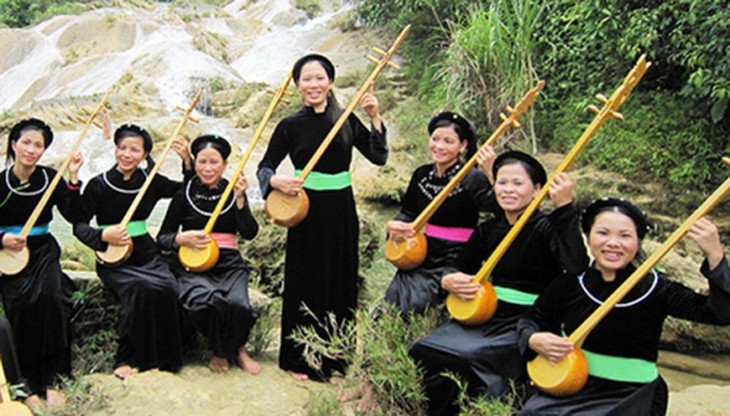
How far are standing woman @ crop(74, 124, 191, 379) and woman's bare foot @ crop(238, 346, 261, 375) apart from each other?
0.34m

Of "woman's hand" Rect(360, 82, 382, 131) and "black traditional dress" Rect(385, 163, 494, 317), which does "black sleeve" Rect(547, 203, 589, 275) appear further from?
"woman's hand" Rect(360, 82, 382, 131)

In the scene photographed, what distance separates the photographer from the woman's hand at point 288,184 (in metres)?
3.36

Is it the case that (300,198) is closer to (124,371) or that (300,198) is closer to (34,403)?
(124,371)

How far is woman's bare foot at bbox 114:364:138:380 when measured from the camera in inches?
133

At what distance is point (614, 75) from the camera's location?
303 inches

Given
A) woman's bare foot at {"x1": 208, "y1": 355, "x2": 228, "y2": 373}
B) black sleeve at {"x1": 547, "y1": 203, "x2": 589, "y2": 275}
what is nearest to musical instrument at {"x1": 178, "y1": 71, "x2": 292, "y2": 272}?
woman's bare foot at {"x1": 208, "y1": 355, "x2": 228, "y2": 373}

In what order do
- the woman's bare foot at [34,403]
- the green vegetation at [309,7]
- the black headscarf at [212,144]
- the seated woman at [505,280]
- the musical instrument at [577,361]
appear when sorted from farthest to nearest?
the green vegetation at [309,7] → the black headscarf at [212,144] → the woman's bare foot at [34,403] → the seated woman at [505,280] → the musical instrument at [577,361]

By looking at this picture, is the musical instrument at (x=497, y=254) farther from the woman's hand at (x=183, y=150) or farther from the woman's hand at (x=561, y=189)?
the woman's hand at (x=183, y=150)

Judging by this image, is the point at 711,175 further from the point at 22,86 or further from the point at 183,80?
the point at 22,86

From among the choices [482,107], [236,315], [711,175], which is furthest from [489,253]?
[482,107]

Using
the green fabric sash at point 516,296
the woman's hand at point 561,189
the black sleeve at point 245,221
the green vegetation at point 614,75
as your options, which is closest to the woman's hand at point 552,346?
the green fabric sash at point 516,296

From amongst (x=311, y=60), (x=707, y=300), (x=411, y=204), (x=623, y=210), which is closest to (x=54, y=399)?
(x=411, y=204)

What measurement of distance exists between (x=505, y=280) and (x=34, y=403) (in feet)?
7.53

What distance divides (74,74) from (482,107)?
48.7ft
